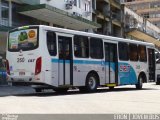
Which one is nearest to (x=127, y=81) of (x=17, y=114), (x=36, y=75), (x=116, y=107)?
(x=36, y=75)

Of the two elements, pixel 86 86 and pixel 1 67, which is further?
pixel 1 67

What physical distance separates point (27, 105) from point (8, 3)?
2369 centimetres

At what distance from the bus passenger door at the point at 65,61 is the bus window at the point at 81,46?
0.47 m

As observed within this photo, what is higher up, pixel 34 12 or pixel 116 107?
pixel 34 12

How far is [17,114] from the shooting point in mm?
10953

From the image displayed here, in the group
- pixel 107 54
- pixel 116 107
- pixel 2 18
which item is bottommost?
pixel 116 107

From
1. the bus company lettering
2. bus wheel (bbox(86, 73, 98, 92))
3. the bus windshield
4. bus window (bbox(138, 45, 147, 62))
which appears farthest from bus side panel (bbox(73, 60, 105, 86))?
bus window (bbox(138, 45, 147, 62))

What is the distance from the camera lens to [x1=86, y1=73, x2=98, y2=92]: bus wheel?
20.8 meters

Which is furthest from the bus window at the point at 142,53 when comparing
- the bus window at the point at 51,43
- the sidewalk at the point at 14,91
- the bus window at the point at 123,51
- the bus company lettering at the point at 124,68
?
the bus window at the point at 51,43

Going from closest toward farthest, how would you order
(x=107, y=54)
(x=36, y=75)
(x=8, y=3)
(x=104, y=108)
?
(x=104, y=108) → (x=36, y=75) → (x=107, y=54) → (x=8, y=3)

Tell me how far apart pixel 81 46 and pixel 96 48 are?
4.50 feet

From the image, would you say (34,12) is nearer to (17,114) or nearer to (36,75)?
(36,75)

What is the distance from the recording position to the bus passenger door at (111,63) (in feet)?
73.4

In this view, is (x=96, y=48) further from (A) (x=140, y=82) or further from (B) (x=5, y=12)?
(B) (x=5, y=12)
